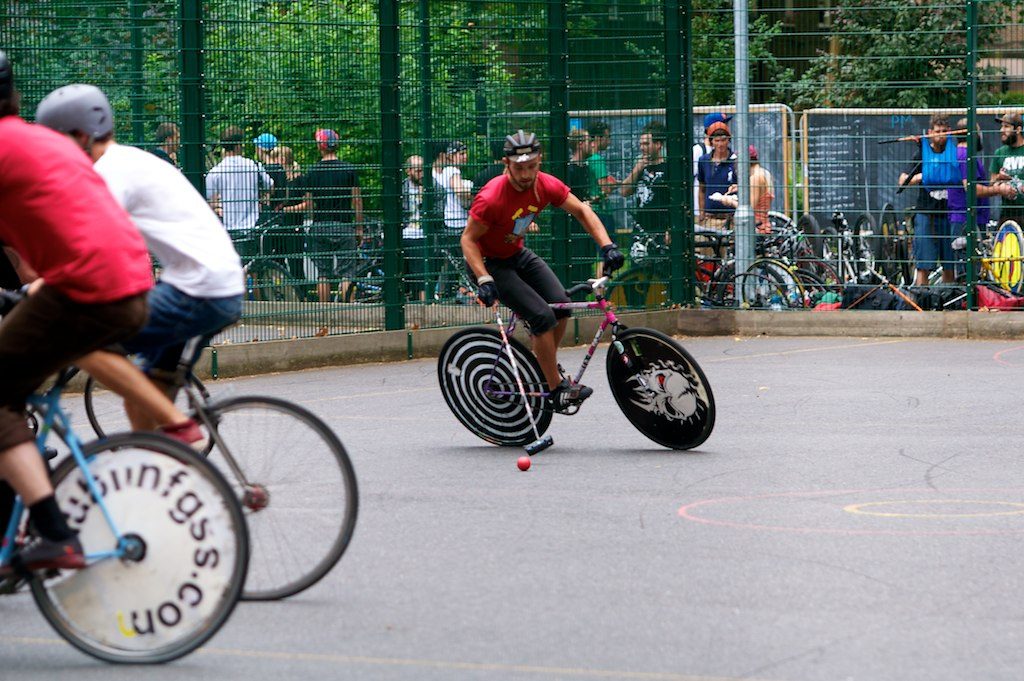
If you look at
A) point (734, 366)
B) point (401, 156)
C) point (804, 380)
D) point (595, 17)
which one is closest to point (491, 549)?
point (804, 380)

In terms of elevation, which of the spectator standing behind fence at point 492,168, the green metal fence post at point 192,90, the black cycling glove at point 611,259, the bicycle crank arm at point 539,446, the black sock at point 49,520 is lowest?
the bicycle crank arm at point 539,446

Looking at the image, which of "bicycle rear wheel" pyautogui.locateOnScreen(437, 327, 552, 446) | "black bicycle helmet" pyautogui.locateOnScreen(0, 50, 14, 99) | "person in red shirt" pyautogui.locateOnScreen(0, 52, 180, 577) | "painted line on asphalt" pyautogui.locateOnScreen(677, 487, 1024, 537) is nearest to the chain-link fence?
"bicycle rear wheel" pyautogui.locateOnScreen(437, 327, 552, 446)

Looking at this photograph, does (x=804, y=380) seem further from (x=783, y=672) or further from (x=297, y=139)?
(x=783, y=672)

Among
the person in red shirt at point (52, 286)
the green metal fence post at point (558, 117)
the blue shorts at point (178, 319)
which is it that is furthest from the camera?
the green metal fence post at point (558, 117)

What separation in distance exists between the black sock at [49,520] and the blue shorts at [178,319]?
0.89 meters

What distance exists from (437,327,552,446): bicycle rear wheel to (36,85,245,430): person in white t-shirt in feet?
12.8

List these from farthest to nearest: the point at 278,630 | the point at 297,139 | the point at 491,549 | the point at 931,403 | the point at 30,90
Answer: the point at 297,139, the point at 30,90, the point at 931,403, the point at 491,549, the point at 278,630

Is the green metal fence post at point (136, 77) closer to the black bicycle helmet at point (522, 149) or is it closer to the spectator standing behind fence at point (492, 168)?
the spectator standing behind fence at point (492, 168)

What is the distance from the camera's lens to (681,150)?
16812mm

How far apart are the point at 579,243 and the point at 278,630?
407 inches

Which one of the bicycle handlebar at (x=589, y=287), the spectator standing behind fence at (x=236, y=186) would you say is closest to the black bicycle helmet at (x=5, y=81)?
the bicycle handlebar at (x=589, y=287)

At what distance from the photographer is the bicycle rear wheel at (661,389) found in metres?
9.65

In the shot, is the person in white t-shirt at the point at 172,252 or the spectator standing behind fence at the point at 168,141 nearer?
the person in white t-shirt at the point at 172,252

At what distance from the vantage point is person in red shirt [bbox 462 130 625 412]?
988 centimetres
